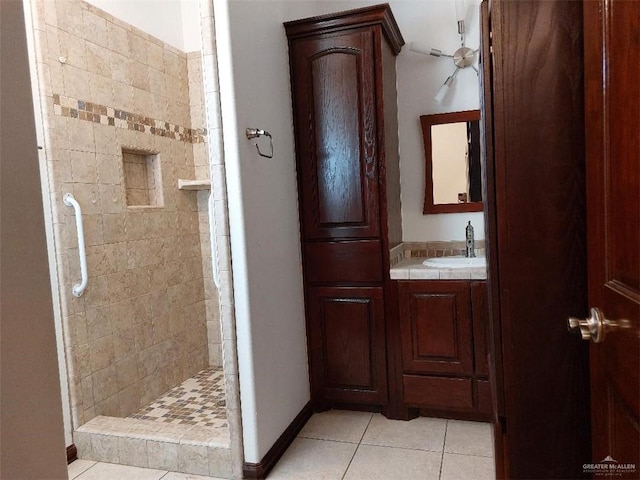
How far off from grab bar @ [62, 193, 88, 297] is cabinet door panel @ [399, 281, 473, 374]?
1.65 metres

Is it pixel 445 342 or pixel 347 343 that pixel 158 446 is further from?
pixel 445 342

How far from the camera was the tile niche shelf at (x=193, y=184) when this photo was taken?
10.3 feet

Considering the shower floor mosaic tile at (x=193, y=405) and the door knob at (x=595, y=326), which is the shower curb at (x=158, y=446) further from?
the door knob at (x=595, y=326)

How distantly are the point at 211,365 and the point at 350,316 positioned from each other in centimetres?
149

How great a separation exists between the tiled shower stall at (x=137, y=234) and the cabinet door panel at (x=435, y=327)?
0.99 m

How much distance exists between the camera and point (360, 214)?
97.3 inches

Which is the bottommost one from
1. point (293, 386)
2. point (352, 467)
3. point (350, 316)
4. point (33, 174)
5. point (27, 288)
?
point (352, 467)

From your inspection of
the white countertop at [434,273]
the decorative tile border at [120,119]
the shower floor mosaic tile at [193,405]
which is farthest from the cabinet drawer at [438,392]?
the decorative tile border at [120,119]

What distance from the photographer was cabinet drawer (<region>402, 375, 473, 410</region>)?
7.75 ft

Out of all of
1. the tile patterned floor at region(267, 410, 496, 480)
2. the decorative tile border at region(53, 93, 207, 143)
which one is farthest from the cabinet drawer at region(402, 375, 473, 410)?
the decorative tile border at region(53, 93, 207, 143)

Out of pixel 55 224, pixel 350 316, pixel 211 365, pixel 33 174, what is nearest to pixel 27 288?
pixel 33 174

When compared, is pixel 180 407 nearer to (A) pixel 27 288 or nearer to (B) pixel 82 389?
(B) pixel 82 389

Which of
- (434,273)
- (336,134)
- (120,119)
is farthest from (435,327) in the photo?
(120,119)

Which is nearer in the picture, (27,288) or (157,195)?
(27,288)
